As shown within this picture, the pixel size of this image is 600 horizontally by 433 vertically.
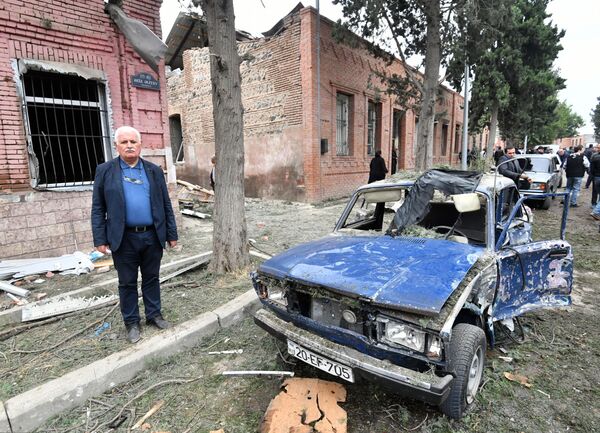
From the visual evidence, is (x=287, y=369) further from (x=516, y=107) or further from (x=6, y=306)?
(x=516, y=107)

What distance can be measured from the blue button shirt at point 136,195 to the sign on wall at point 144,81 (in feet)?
14.6

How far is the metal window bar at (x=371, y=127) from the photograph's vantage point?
15.0 meters

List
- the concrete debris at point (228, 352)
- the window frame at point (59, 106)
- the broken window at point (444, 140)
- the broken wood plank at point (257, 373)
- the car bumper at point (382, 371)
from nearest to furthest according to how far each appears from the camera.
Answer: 1. the car bumper at point (382, 371)
2. the broken wood plank at point (257, 373)
3. the concrete debris at point (228, 352)
4. the window frame at point (59, 106)
5. the broken window at point (444, 140)

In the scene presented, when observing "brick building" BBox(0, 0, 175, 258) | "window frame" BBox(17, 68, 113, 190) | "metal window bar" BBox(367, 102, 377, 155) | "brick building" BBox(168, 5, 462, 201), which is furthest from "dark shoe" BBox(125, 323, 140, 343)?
"metal window bar" BBox(367, 102, 377, 155)

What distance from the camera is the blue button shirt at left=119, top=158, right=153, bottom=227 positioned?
125 inches

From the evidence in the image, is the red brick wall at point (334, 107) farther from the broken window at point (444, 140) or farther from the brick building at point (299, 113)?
the broken window at point (444, 140)

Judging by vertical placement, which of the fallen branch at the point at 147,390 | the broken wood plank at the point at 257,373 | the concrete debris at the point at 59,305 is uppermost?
the concrete debris at the point at 59,305

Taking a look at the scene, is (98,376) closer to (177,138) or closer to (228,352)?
(228,352)

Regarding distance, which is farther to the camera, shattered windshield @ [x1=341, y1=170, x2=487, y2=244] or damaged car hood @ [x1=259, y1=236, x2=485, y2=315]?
shattered windshield @ [x1=341, y1=170, x2=487, y2=244]

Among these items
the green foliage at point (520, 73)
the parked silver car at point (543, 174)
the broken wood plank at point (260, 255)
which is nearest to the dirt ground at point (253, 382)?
the broken wood plank at point (260, 255)

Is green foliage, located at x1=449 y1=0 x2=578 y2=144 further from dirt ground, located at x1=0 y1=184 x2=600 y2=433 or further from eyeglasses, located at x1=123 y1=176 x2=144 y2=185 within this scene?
eyeglasses, located at x1=123 y1=176 x2=144 y2=185

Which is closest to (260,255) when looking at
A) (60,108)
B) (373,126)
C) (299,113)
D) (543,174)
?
(60,108)

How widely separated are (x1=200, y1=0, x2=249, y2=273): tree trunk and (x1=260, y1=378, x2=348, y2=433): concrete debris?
243cm

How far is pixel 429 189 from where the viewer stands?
3582 mm
